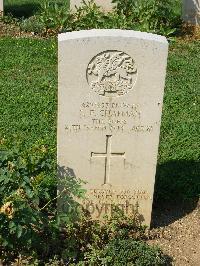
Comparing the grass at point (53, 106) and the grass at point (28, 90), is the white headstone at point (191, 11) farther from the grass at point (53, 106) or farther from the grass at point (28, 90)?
the grass at point (28, 90)

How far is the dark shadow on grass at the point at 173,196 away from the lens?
5.13 m

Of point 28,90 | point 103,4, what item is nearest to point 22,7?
point 103,4

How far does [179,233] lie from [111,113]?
1.40 meters

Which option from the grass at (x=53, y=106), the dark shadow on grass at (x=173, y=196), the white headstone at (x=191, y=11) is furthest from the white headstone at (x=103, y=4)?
the dark shadow on grass at (x=173, y=196)

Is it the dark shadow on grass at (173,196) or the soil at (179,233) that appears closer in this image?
the soil at (179,233)

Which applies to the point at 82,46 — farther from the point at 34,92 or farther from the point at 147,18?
the point at 147,18

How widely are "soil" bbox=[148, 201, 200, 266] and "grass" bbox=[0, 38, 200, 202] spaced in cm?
16

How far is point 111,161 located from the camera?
15.0ft

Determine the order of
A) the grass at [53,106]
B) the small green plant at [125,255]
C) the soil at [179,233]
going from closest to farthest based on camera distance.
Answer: the small green plant at [125,255] < the soil at [179,233] < the grass at [53,106]

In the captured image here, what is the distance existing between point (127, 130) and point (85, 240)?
1.02 m

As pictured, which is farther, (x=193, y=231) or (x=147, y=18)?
(x=147, y=18)

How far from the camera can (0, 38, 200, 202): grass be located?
550cm

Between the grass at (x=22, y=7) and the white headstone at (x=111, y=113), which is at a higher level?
the grass at (x=22, y=7)

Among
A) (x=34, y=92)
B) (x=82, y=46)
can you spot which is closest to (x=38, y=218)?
(x=82, y=46)
